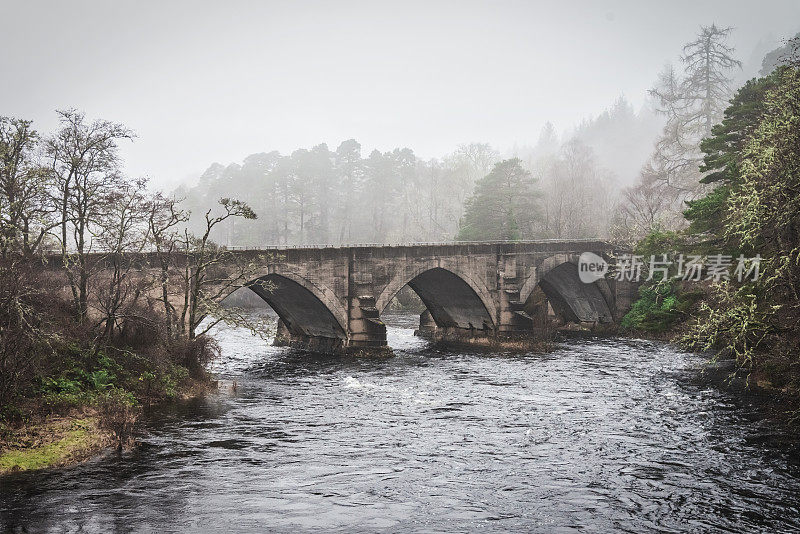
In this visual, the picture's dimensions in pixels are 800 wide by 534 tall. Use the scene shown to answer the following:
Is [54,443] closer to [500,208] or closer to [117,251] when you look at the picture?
[117,251]

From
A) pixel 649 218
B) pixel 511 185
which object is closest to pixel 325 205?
pixel 511 185

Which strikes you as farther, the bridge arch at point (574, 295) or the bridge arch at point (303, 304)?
the bridge arch at point (574, 295)

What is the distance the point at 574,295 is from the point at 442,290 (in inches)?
679

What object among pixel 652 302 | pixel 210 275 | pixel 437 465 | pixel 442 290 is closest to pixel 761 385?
pixel 437 465

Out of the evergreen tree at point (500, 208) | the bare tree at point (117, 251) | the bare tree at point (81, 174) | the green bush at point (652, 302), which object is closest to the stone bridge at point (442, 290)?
the green bush at point (652, 302)

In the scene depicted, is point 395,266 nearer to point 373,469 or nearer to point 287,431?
point 287,431

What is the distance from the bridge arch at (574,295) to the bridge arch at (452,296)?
9184 millimetres

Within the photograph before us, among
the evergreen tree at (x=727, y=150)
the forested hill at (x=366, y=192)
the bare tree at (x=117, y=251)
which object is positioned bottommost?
the bare tree at (x=117, y=251)

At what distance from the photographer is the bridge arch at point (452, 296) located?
177ft

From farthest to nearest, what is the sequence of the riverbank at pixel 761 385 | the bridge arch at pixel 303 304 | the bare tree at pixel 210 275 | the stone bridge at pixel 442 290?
1. the stone bridge at pixel 442 290
2. the bridge arch at pixel 303 304
3. the bare tree at pixel 210 275
4. the riverbank at pixel 761 385

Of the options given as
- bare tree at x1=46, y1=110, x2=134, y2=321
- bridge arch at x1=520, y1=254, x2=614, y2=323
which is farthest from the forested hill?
bare tree at x1=46, y1=110, x2=134, y2=321

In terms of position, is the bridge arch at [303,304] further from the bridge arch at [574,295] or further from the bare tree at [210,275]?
the bridge arch at [574,295]

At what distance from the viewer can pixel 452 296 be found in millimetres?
58312

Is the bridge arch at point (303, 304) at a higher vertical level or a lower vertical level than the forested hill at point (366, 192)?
lower
